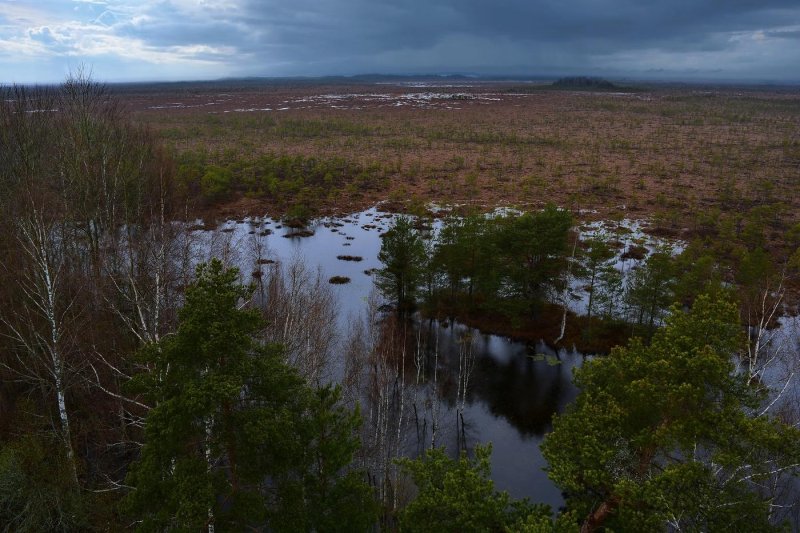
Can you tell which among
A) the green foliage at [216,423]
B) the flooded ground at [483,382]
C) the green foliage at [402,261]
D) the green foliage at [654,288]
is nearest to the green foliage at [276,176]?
the flooded ground at [483,382]

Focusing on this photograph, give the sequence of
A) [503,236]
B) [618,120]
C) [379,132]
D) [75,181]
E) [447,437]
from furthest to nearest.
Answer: [618,120]
[379,132]
[503,236]
[75,181]
[447,437]

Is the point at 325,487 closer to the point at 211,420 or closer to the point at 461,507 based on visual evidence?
the point at 211,420

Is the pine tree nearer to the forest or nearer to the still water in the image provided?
the forest

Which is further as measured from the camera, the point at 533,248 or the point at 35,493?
the point at 533,248

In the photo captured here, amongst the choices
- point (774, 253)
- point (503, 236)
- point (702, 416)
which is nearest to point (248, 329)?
point (702, 416)

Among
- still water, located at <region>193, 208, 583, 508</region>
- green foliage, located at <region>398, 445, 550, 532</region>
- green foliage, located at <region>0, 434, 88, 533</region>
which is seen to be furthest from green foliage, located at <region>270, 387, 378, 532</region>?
green foliage, located at <region>0, 434, 88, 533</region>

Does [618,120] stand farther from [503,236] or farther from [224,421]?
[224,421]

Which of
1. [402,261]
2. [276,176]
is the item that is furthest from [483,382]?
[276,176]
